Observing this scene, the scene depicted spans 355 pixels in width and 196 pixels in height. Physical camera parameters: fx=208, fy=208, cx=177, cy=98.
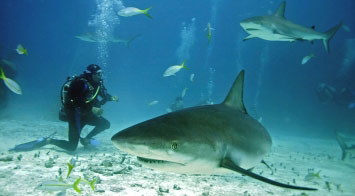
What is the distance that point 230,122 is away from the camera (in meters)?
2.54

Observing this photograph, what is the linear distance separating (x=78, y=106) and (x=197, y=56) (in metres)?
89.9

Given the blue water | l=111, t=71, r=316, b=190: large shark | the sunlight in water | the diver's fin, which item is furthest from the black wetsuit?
the sunlight in water

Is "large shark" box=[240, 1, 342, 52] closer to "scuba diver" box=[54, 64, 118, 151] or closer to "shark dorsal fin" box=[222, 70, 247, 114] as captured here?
"shark dorsal fin" box=[222, 70, 247, 114]

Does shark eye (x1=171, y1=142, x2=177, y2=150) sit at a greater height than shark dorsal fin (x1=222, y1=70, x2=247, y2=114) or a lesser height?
lesser

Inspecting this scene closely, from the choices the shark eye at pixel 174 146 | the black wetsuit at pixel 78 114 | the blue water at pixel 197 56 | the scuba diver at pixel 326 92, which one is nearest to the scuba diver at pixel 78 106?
the black wetsuit at pixel 78 114

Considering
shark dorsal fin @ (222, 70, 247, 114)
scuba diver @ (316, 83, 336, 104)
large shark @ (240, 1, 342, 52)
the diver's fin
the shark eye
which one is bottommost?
the diver's fin

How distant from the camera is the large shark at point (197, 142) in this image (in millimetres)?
1627

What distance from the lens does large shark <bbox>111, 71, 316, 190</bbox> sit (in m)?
1.63

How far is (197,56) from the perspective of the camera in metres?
92.8

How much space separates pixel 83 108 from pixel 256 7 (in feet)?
183

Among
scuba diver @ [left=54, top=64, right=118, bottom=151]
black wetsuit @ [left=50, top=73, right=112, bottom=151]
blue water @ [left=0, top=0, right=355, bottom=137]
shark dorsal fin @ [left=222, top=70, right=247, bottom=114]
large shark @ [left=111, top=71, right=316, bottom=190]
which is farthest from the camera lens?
blue water @ [left=0, top=0, right=355, bottom=137]

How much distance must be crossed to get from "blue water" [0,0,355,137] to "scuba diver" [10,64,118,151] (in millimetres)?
11700

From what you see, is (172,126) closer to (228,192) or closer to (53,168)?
(228,192)

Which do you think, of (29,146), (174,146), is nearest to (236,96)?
(174,146)
